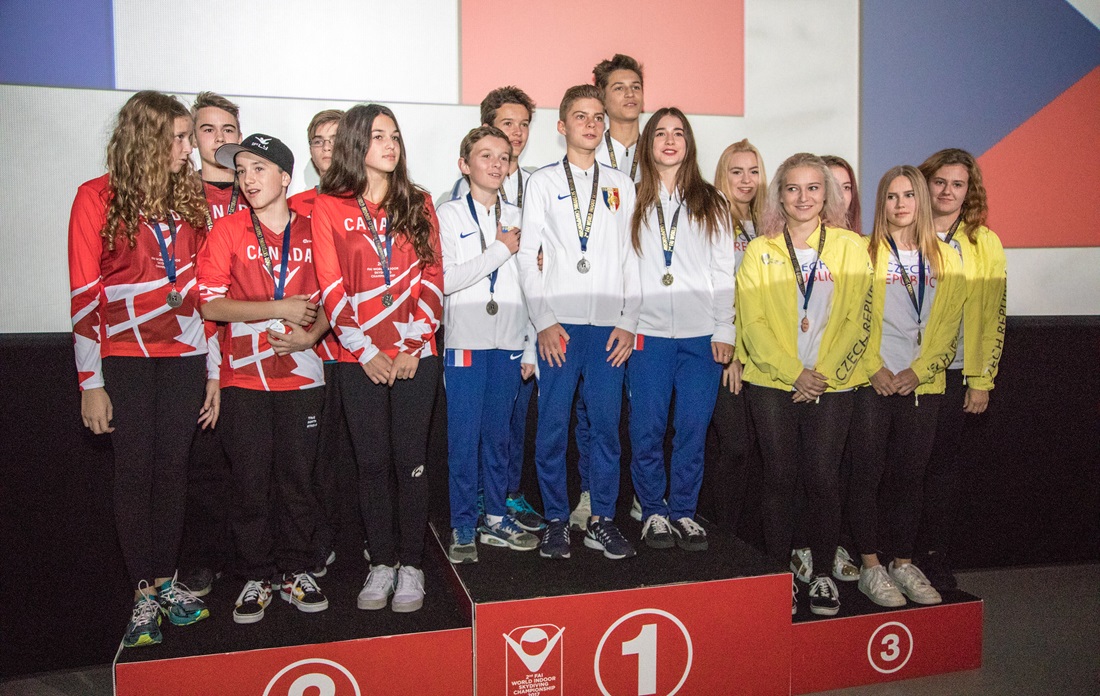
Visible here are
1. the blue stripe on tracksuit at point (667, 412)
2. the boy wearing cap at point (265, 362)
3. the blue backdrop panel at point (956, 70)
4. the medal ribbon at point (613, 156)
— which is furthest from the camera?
the blue backdrop panel at point (956, 70)

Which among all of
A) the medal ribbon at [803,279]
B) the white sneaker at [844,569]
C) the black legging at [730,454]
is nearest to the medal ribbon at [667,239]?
the medal ribbon at [803,279]

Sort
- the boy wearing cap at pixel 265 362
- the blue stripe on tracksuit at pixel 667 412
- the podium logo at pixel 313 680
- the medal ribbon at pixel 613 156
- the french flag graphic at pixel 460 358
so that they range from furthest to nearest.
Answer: the medal ribbon at pixel 613 156
the blue stripe on tracksuit at pixel 667 412
the french flag graphic at pixel 460 358
the boy wearing cap at pixel 265 362
the podium logo at pixel 313 680

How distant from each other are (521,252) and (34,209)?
202 centimetres

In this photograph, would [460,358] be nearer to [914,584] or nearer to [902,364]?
[902,364]

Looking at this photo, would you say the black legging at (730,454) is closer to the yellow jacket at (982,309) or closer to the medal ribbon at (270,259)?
the yellow jacket at (982,309)

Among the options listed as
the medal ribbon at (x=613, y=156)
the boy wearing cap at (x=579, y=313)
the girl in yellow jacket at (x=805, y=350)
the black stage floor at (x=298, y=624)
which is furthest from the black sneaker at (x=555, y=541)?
the medal ribbon at (x=613, y=156)

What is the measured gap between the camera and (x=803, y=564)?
9.76 ft

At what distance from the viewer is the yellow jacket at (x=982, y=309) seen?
10.3 feet

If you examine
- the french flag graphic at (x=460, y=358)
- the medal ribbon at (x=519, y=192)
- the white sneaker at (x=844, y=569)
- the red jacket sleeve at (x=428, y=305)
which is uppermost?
the medal ribbon at (x=519, y=192)

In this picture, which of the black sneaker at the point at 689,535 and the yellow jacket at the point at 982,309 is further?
the yellow jacket at the point at 982,309

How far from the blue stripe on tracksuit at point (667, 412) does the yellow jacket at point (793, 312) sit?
0.19 metres

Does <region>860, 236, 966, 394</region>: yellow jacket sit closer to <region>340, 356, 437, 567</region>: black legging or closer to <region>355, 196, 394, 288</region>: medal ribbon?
<region>340, 356, 437, 567</region>: black legging

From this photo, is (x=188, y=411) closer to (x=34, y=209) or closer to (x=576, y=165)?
(x=34, y=209)

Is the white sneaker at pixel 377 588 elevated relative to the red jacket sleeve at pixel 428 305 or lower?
lower
